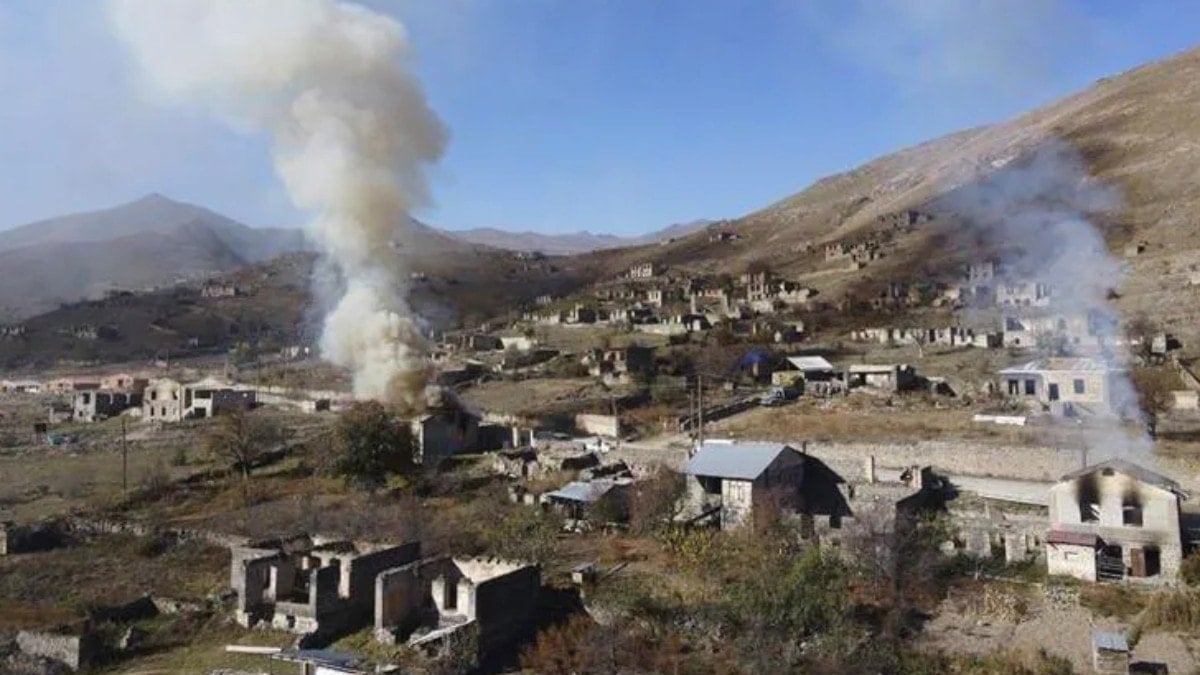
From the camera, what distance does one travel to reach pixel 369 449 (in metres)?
25.5

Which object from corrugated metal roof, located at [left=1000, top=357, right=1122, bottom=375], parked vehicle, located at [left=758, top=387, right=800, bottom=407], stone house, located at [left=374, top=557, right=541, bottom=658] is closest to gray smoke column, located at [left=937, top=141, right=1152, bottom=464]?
corrugated metal roof, located at [left=1000, top=357, right=1122, bottom=375]

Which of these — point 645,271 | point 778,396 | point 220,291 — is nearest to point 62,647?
point 778,396

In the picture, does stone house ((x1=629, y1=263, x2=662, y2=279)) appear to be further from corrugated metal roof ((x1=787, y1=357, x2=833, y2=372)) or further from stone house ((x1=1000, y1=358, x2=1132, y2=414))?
stone house ((x1=1000, y1=358, x2=1132, y2=414))

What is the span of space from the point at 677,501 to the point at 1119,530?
8.77 metres

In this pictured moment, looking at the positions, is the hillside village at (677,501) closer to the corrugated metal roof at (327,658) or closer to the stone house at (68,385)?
the corrugated metal roof at (327,658)

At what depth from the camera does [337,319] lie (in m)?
35.6

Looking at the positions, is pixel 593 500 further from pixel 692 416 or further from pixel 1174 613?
pixel 1174 613

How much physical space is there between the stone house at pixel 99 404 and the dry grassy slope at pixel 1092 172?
44.4 m

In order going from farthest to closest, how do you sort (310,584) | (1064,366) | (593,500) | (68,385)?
1. (68,385)
2. (1064,366)
3. (593,500)
4. (310,584)

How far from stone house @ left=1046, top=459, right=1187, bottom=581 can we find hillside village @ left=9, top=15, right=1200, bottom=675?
0.16 feet

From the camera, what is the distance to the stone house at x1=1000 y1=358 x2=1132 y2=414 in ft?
91.8

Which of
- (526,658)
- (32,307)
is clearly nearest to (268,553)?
(526,658)

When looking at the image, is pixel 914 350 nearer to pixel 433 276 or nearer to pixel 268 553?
pixel 268 553

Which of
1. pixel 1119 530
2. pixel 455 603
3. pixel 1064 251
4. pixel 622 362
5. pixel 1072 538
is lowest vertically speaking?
pixel 455 603
